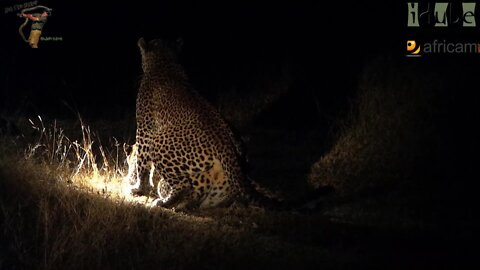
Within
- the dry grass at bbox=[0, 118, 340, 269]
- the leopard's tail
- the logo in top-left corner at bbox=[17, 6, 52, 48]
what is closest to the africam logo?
the leopard's tail

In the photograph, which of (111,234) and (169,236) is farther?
(169,236)

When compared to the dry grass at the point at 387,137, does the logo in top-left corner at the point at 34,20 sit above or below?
Result: above

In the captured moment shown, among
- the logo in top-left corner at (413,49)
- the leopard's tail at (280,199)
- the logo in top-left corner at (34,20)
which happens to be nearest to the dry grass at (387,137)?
the logo in top-left corner at (413,49)

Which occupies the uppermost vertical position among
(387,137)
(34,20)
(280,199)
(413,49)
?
(34,20)

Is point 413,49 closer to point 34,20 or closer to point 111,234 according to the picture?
point 111,234

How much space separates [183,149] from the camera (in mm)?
8562

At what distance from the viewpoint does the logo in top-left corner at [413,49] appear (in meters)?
11.1

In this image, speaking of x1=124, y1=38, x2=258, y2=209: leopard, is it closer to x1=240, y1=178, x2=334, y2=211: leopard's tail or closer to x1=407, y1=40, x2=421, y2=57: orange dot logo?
x1=240, y1=178, x2=334, y2=211: leopard's tail

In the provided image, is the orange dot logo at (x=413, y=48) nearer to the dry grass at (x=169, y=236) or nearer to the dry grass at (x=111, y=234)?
the dry grass at (x=169, y=236)

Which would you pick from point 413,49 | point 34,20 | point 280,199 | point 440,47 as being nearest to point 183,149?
point 280,199

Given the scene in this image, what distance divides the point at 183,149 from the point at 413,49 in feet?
14.6

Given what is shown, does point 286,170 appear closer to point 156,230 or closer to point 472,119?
→ point 472,119

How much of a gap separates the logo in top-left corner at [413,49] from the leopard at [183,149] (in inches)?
142

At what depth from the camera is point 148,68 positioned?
368 inches
